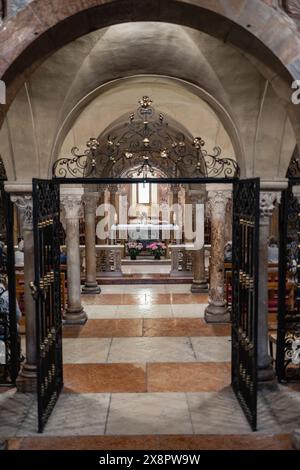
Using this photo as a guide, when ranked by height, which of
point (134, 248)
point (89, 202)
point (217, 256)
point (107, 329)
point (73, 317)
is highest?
point (89, 202)

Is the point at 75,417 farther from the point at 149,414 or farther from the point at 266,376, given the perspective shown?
the point at 266,376

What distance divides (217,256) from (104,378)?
3.97 m

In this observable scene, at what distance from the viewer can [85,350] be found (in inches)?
329

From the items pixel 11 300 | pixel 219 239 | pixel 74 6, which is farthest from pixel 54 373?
pixel 219 239

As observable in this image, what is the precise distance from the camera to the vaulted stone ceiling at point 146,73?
5.77 metres

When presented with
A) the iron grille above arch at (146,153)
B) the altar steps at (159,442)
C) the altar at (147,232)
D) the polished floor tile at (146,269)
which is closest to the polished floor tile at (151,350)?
the altar steps at (159,442)

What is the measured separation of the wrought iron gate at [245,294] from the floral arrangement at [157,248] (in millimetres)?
12656

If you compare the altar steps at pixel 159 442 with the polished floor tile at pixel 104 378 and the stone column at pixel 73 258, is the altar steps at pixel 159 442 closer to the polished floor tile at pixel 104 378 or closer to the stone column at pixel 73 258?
the polished floor tile at pixel 104 378

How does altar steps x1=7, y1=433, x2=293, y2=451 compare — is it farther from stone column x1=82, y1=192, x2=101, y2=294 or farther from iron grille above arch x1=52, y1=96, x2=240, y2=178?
stone column x1=82, y1=192, x2=101, y2=294

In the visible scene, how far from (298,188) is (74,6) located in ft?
16.6

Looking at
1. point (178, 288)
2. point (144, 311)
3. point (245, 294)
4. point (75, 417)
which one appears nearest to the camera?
point (75, 417)

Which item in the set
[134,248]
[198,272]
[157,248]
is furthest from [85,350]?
[134,248]

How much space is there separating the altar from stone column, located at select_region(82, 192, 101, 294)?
225 inches
